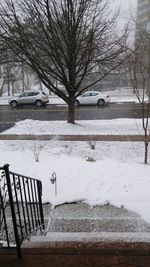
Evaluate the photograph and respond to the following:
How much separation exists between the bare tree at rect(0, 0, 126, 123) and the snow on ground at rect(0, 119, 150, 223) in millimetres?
4482

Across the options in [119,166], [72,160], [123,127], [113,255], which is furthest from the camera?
[123,127]

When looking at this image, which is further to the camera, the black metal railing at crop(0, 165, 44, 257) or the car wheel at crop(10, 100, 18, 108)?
the car wheel at crop(10, 100, 18, 108)

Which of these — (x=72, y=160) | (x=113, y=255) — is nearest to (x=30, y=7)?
(x=72, y=160)

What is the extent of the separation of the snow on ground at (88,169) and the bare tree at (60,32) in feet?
14.7

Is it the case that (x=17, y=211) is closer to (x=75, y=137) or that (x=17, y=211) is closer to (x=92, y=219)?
(x=92, y=219)

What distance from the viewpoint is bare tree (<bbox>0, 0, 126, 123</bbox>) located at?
48.8 ft

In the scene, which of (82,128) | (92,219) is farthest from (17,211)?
(82,128)

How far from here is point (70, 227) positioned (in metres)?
6.06

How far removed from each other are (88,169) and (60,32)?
853cm

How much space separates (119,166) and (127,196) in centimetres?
206

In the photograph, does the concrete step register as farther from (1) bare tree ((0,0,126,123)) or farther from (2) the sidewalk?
(1) bare tree ((0,0,126,123))

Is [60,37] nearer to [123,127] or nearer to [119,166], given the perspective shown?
[123,127]

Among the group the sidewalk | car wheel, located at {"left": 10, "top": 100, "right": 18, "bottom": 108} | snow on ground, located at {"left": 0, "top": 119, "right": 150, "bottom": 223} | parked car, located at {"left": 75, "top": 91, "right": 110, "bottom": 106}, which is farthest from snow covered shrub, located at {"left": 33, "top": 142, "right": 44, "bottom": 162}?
car wheel, located at {"left": 10, "top": 100, "right": 18, "bottom": 108}

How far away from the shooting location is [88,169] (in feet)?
29.8
